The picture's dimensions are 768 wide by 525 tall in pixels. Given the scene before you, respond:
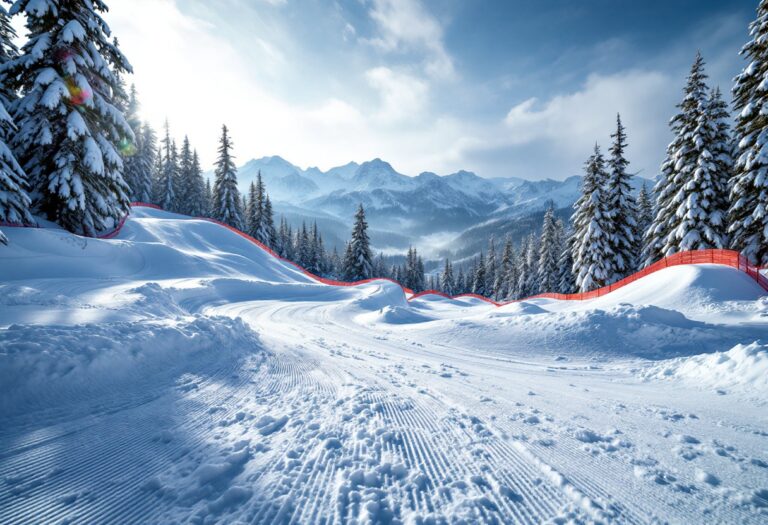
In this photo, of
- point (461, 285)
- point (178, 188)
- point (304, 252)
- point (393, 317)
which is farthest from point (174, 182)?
point (461, 285)

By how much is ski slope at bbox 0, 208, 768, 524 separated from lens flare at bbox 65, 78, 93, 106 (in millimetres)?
9239

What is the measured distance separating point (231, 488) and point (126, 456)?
4.16ft

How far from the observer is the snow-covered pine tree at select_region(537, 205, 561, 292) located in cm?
3966

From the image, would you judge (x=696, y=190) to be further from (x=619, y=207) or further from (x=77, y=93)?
(x=77, y=93)

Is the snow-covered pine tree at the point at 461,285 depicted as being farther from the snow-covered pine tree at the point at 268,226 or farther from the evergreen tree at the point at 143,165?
the evergreen tree at the point at 143,165

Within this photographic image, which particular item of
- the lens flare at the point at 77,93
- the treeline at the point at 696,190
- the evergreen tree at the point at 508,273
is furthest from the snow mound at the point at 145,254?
the evergreen tree at the point at 508,273

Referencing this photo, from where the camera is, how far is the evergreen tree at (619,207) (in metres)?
A: 23.8

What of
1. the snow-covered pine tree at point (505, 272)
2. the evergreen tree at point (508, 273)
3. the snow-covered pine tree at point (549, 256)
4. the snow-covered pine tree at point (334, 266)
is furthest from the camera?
the snow-covered pine tree at point (334, 266)

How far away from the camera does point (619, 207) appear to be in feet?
79.3

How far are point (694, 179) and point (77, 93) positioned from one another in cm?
3258

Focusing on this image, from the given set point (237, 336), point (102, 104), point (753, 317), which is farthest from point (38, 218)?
point (753, 317)

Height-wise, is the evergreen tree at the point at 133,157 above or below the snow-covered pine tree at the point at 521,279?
above

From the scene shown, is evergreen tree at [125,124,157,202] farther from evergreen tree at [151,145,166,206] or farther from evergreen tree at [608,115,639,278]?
evergreen tree at [608,115,639,278]

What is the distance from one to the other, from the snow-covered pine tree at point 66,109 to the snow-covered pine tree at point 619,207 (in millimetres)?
31627
